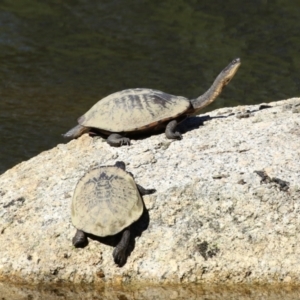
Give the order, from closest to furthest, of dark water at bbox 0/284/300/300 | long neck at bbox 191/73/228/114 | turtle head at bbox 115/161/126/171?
1. dark water at bbox 0/284/300/300
2. turtle head at bbox 115/161/126/171
3. long neck at bbox 191/73/228/114

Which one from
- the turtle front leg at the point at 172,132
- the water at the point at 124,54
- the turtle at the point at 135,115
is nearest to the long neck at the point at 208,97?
the turtle at the point at 135,115

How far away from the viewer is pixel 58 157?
6492mm

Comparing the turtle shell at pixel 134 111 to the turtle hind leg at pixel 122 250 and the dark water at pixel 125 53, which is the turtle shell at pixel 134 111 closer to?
the turtle hind leg at pixel 122 250

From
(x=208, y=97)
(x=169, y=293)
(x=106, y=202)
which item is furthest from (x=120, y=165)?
(x=208, y=97)

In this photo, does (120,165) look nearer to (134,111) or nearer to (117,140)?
(117,140)

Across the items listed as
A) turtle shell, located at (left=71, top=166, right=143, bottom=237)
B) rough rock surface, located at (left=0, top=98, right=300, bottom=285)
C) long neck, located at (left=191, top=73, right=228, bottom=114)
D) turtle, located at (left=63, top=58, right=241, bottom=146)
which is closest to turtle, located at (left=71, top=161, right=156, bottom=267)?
turtle shell, located at (left=71, top=166, right=143, bottom=237)

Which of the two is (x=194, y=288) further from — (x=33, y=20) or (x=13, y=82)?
(x=33, y=20)

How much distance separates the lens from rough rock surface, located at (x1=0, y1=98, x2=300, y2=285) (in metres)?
5.25

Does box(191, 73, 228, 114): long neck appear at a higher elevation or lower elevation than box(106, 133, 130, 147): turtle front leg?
lower

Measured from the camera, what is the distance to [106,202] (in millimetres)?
5359

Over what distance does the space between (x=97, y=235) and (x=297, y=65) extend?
765 cm

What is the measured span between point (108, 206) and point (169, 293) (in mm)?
767

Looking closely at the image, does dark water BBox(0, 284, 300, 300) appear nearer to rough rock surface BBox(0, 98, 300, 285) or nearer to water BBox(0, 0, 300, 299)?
rough rock surface BBox(0, 98, 300, 285)

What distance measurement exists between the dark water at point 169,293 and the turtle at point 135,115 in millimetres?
1553
